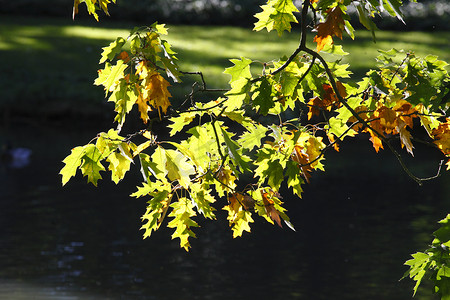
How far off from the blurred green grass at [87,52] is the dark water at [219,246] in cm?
414

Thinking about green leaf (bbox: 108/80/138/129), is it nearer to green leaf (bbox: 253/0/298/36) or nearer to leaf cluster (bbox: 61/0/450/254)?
leaf cluster (bbox: 61/0/450/254)

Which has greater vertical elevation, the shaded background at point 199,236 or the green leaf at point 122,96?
the green leaf at point 122,96

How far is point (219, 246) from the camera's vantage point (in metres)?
6.95

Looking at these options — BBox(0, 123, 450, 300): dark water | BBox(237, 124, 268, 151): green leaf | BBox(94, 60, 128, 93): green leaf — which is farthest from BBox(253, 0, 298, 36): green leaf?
BBox(0, 123, 450, 300): dark water

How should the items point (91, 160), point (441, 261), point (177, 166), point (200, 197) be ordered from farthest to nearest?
point (200, 197)
point (91, 160)
point (177, 166)
point (441, 261)

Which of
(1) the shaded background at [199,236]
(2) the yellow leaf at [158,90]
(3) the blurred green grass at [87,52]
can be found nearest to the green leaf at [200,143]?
(2) the yellow leaf at [158,90]

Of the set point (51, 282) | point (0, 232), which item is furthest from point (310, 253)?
point (0, 232)

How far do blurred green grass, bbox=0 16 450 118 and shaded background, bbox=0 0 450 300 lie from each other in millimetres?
167

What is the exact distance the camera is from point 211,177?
9.02ft

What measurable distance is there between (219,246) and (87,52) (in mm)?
10521

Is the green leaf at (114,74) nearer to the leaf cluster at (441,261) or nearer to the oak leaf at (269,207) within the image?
the oak leaf at (269,207)

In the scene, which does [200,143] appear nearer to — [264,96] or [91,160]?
[264,96]

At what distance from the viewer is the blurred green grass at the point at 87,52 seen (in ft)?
45.5

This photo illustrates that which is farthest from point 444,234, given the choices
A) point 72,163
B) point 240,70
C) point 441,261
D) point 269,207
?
point 72,163
